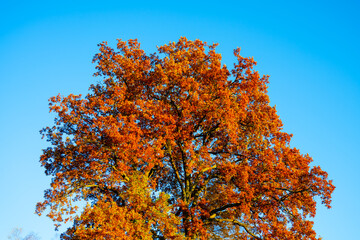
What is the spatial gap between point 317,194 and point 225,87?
950 centimetres

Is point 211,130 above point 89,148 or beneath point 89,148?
above

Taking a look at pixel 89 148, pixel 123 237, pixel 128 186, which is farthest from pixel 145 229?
pixel 89 148

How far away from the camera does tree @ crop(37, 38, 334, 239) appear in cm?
2366

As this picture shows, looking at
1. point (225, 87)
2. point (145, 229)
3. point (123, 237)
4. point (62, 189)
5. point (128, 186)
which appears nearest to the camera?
point (123, 237)

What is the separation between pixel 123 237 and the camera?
1880cm

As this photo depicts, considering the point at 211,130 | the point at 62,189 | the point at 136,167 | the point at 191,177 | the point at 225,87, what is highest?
the point at 225,87

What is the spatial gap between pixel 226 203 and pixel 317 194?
6.04 m

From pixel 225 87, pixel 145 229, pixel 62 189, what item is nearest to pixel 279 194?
pixel 225 87

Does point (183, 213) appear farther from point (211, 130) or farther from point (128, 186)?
point (211, 130)

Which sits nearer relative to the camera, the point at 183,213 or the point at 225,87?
the point at 183,213

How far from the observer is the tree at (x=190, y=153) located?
23.7 meters

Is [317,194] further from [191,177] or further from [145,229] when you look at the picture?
[145,229]

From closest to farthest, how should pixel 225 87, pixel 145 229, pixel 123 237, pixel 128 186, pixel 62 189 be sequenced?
pixel 123 237, pixel 145 229, pixel 128 186, pixel 62 189, pixel 225 87

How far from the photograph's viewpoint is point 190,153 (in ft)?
83.7
